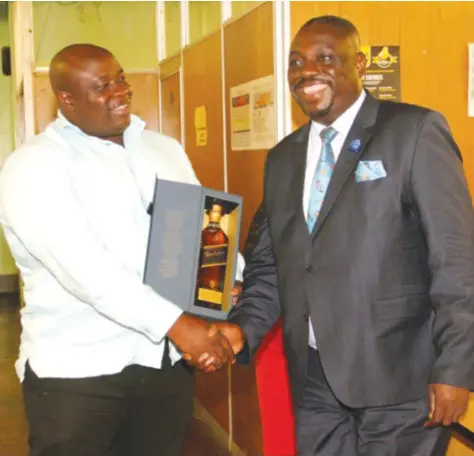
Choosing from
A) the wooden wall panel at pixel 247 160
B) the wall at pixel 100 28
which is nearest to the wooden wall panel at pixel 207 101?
the wooden wall panel at pixel 247 160

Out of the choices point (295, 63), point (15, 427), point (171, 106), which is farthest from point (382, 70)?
point (15, 427)

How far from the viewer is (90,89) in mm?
1984

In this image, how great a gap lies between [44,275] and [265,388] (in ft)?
2.98

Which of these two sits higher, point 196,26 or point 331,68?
point 196,26

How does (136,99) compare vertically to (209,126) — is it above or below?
above

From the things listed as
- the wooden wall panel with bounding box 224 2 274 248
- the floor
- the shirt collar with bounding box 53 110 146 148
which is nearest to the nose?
the shirt collar with bounding box 53 110 146 148

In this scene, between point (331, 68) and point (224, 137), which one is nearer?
point (331, 68)

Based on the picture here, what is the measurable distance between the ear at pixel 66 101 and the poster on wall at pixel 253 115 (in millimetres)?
1064

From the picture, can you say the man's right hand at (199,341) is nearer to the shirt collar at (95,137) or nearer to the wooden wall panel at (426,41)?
the shirt collar at (95,137)

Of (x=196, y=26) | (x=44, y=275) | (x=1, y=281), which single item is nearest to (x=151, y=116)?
(x=44, y=275)

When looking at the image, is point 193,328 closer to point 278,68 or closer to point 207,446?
point 278,68

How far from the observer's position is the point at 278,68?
283 cm

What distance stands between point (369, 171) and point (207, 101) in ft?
7.12

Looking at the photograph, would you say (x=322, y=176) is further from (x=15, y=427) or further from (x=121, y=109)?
(x=15, y=427)
